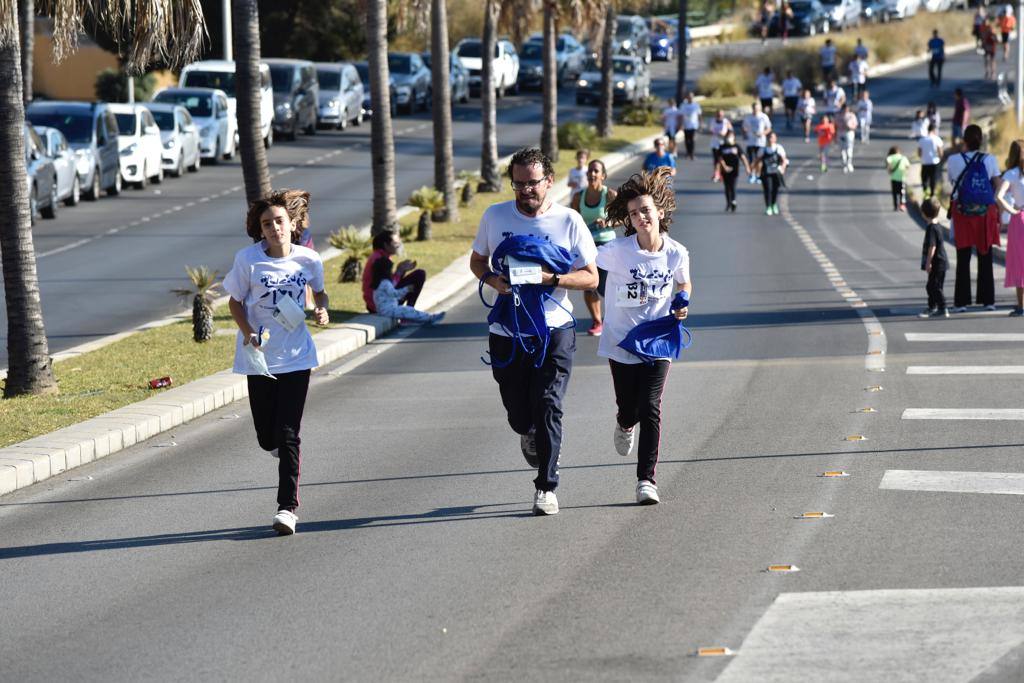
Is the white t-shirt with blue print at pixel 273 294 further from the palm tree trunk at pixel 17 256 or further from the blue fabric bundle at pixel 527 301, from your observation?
the palm tree trunk at pixel 17 256

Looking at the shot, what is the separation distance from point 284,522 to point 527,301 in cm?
168

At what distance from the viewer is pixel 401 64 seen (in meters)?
60.0

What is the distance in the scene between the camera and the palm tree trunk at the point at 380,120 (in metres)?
27.1

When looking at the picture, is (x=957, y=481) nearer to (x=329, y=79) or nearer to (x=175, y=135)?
(x=175, y=135)

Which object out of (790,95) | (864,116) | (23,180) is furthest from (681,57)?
(23,180)

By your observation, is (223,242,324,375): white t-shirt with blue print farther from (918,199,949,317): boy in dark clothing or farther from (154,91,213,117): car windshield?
(154,91,213,117): car windshield

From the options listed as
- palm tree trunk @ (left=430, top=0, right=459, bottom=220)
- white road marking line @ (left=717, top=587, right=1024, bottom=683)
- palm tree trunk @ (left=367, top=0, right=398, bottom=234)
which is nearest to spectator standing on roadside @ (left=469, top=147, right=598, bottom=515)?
white road marking line @ (left=717, top=587, right=1024, bottom=683)

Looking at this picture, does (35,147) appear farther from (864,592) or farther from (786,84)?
(786,84)

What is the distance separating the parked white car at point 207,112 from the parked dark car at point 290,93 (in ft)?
11.8

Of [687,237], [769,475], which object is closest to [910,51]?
A: [687,237]

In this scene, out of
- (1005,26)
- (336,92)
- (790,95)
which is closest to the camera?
(336,92)

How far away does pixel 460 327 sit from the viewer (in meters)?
20.0

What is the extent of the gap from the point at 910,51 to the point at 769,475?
7808 centimetres

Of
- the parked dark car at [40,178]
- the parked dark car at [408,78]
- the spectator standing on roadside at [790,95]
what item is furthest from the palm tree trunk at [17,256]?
the spectator standing on roadside at [790,95]
